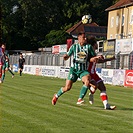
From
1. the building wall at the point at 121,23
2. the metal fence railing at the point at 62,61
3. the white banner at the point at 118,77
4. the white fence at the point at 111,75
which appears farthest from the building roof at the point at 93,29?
the white banner at the point at 118,77

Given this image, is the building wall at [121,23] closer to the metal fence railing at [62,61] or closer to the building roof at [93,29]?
the building roof at [93,29]

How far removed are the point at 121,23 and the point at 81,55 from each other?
61489 millimetres

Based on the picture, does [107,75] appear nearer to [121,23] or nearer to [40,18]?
[121,23]

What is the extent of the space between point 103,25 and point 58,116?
302 ft

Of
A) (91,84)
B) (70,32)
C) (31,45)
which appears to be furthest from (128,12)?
(91,84)

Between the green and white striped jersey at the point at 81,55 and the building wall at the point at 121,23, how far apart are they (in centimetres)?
5433

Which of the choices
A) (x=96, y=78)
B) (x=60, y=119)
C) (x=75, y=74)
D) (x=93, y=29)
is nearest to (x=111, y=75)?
(x=96, y=78)

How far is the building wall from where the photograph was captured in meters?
68.5

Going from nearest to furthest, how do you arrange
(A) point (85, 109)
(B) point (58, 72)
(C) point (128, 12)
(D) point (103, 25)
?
(A) point (85, 109), (B) point (58, 72), (C) point (128, 12), (D) point (103, 25)

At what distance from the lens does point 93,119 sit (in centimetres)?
967

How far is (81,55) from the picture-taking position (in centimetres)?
1199

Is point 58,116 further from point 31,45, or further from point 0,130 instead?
point 31,45

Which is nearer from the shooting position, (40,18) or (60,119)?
(60,119)

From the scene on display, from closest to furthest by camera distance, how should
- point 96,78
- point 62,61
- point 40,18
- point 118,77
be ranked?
point 96,78 < point 118,77 < point 62,61 < point 40,18
